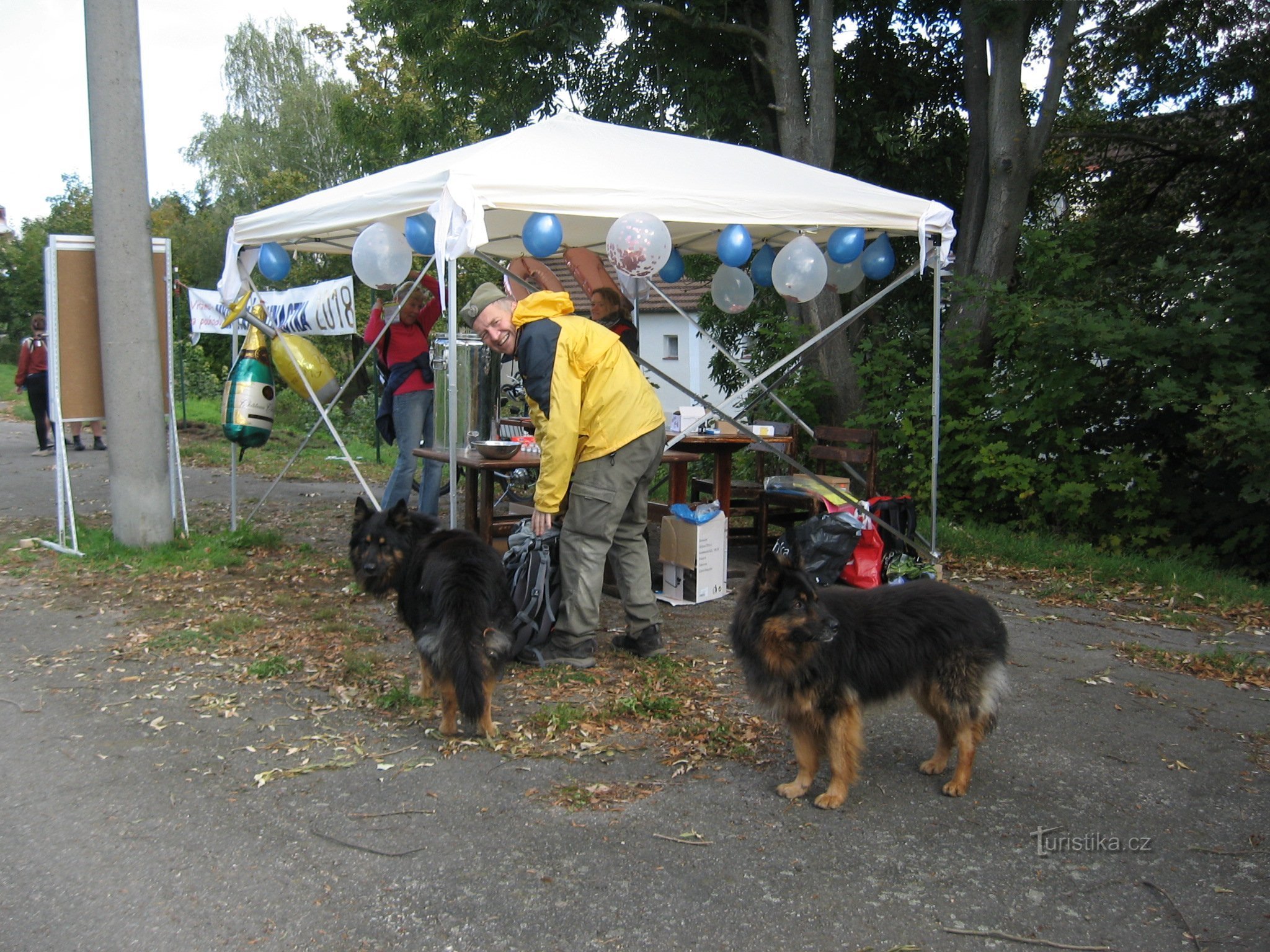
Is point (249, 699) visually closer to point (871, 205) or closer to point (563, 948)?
point (563, 948)

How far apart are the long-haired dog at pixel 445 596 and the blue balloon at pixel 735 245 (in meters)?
2.77

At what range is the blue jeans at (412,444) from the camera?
23.2ft

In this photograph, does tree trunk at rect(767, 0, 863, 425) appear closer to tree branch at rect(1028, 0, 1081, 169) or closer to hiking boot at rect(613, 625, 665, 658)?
tree branch at rect(1028, 0, 1081, 169)

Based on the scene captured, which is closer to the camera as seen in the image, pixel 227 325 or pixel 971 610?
pixel 971 610

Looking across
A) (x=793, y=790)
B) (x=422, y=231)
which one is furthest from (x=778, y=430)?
(x=793, y=790)

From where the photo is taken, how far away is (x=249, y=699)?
14.6 ft

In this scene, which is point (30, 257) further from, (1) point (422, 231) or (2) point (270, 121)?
(1) point (422, 231)

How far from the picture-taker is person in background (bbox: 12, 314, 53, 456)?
1251 centimetres

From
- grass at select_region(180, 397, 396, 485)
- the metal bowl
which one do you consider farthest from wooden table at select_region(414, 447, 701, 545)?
grass at select_region(180, 397, 396, 485)

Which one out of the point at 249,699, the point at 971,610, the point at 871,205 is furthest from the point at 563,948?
the point at 871,205

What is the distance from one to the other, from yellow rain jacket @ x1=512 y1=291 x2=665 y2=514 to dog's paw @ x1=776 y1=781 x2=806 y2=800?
1746 mm

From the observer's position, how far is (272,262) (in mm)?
6836

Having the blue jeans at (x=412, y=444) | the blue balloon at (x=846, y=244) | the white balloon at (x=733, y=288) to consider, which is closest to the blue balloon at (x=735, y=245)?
the blue balloon at (x=846, y=244)

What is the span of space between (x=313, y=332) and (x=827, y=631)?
587cm
